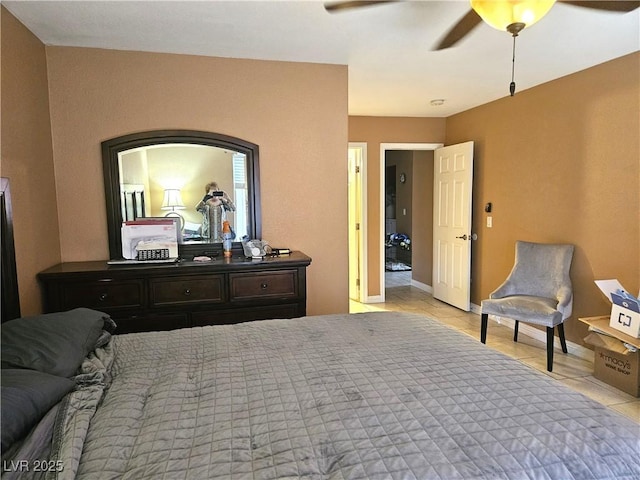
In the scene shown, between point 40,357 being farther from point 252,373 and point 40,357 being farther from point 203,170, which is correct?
point 203,170

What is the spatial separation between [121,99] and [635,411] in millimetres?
4049

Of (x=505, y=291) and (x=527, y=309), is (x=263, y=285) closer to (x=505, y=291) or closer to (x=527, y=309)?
(x=527, y=309)

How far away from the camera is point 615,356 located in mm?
2902

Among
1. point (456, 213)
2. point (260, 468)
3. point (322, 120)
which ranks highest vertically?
point (322, 120)

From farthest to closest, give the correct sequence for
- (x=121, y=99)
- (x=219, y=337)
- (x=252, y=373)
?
1. (x=121, y=99)
2. (x=219, y=337)
3. (x=252, y=373)

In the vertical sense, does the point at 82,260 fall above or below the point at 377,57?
below

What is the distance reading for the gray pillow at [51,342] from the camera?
137cm

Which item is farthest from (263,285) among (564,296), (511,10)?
(564,296)

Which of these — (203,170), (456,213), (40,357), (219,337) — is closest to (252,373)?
(219,337)

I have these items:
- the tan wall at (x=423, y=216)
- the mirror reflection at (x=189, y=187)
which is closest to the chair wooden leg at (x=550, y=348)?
the mirror reflection at (x=189, y=187)

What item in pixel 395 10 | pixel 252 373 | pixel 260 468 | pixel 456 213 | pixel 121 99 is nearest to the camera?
pixel 260 468

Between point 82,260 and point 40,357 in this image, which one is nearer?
point 40,357

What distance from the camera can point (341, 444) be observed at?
1.06m

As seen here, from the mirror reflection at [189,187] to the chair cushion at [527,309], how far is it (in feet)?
7.36
